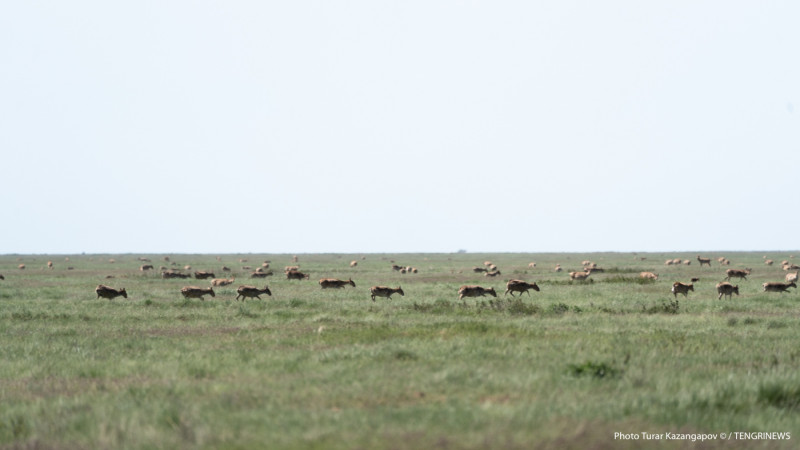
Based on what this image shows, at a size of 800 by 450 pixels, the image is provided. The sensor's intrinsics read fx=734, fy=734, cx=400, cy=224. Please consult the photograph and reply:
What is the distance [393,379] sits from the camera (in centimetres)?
1115

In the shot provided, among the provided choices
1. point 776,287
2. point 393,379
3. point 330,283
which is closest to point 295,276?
point 330,283

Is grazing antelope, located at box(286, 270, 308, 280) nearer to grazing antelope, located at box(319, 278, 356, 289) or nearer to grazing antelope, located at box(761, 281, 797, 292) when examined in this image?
grazing antelope, located at box(319, 278, 356, 289)

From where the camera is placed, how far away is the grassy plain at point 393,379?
811 centimetres

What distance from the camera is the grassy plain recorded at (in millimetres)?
8109

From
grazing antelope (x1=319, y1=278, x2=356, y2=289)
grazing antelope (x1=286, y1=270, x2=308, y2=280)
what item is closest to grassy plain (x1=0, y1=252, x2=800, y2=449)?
grazing antelope (x1=319, y1=278, x2=356, y2=289)

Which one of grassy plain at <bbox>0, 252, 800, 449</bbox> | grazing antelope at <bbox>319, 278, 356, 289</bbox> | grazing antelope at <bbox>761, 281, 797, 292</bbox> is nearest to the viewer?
grassy plain at <bbox>0, 252, 800, 449</bbox>

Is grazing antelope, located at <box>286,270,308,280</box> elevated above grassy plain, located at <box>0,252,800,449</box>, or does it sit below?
above

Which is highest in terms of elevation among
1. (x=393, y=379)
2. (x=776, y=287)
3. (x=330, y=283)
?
(x=330, y=283)

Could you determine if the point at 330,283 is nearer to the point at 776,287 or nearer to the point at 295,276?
the point at 295,276

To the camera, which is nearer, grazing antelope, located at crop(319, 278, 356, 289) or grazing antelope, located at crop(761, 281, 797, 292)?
grazing antelope, located at crop(761, 281, 797, 292)

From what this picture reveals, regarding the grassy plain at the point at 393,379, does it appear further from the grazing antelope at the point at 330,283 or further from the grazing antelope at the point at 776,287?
the grazing antelope at the point at 330,283

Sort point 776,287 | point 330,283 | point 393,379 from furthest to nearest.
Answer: point 330,283
point 776,287
point 393,379

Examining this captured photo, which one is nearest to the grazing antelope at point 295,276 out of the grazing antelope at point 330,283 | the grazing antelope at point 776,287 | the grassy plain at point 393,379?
the grazing antelope at point 330,283

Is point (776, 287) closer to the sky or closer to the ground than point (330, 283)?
closer to the ground
